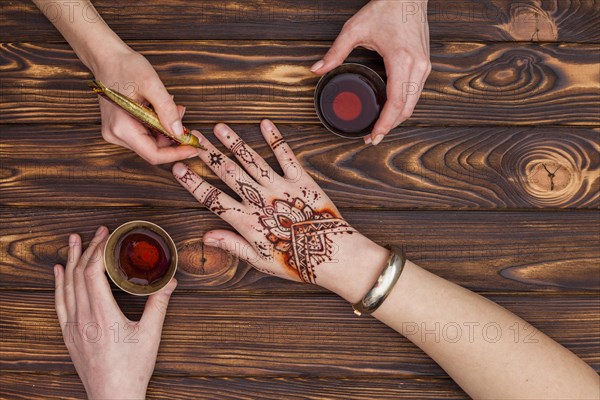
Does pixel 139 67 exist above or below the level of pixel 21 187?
above

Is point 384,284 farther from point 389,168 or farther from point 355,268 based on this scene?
point 389,168

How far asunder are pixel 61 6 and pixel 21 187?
1.75 feet

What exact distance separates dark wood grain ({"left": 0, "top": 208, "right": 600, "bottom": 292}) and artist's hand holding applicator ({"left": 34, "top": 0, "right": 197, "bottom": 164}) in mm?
254

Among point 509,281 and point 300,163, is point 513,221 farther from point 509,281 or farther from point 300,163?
point 300,163

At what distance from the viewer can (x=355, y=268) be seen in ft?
4.23

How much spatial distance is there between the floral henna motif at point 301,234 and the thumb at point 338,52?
383 millimetres

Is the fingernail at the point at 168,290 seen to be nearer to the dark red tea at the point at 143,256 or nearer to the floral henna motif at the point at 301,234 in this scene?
the dark red tea at the point at 143,256

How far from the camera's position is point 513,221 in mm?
1416

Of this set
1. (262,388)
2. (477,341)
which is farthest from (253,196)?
(477,341)

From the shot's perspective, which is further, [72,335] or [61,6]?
[72,335]

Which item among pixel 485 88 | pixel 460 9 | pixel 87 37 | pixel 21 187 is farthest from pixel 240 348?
pixel 460 9

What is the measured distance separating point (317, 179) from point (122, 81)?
578 mm

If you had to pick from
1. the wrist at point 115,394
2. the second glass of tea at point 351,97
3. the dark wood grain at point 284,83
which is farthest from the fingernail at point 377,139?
the wrist at point 115,394

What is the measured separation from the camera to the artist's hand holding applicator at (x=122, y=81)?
3.86ft
